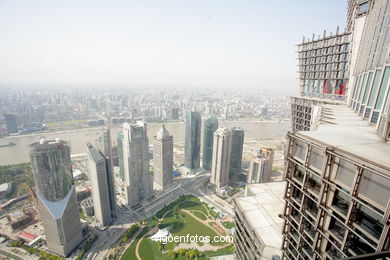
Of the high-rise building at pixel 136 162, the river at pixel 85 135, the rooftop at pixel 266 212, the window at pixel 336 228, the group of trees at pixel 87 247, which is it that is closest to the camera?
the window at pixel 336 228

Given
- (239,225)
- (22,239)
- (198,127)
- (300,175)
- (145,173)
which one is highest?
(300,175)

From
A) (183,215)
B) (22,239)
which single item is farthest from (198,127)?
(22,239)

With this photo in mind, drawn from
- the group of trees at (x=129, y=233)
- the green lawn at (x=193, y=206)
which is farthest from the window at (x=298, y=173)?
the green lawn at (x=193, y=206)

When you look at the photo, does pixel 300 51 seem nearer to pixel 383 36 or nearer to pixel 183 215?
pixel 383 36

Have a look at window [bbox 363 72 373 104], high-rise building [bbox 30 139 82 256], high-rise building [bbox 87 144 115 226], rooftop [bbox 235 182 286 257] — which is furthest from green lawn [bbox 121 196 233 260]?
window [bbox 363 72 373 104]

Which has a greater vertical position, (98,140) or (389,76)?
(389,76)

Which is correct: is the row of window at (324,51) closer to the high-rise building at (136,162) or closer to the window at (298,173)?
the window at (298,173)

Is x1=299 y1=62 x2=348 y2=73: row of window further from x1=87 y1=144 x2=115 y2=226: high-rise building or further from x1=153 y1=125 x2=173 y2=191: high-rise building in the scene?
x1=87 y1=144 x2=115 y2=226: high-rise building
